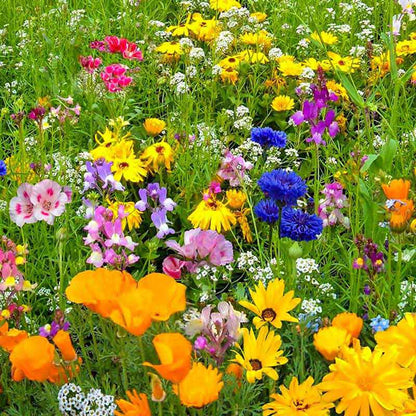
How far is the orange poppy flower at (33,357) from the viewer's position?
1.14m

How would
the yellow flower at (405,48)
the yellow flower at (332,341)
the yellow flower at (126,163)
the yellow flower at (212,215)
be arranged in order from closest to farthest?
1. the yellow flower at (332,341)
2. the yellow flower at (212,215)
3. the yellow flower at (126,163)
4. the yellow flower at (405,48)

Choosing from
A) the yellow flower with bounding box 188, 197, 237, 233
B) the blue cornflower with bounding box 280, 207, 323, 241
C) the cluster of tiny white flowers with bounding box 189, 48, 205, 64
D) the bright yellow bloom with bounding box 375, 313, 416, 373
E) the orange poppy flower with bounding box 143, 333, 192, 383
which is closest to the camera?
the orange poppy flower with bounding box 143, 333, 192, 383

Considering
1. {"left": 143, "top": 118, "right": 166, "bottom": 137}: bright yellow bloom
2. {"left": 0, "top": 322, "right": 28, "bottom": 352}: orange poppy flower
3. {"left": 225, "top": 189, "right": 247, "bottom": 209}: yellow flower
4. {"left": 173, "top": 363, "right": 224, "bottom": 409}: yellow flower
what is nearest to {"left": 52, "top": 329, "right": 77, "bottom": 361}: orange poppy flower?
{"left": 0, "top": 322, "right": 28, "bottom": 352}: orange poppy flower

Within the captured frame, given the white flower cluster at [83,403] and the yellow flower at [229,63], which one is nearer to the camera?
the white flower cluster at [83,403]

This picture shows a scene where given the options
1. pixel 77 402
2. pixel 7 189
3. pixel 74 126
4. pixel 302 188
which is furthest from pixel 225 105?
pixel 77 402

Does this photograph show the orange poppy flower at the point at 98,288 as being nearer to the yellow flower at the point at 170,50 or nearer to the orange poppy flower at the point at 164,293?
the orange poppy flower at the point at 164,293

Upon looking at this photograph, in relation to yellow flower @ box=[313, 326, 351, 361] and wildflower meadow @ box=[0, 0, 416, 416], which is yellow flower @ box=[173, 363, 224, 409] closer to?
wildflower meadow @ box=[0, 0, 416, 416]

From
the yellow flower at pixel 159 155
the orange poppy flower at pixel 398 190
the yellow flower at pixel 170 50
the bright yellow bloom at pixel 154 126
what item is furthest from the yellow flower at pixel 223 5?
the orange poppy flower at pixel 398 190

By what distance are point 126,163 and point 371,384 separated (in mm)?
1234

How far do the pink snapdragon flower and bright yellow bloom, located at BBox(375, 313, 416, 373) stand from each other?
1.24 feet

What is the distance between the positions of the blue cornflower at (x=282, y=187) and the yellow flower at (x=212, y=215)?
14.7 inches

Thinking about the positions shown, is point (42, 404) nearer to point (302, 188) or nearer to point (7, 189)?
point (302, 188)

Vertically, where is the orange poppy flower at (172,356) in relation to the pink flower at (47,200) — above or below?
above

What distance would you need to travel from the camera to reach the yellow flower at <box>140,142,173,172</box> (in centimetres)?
211
